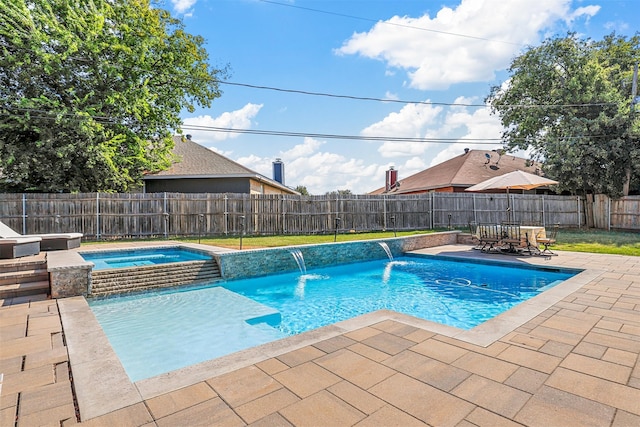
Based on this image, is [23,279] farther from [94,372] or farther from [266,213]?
[266,213]

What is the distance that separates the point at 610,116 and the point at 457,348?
18486 mm

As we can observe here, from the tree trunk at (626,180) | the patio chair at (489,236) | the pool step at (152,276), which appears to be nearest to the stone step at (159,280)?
the pool step at (152,276)

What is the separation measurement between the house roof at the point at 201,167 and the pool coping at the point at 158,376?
12095mm

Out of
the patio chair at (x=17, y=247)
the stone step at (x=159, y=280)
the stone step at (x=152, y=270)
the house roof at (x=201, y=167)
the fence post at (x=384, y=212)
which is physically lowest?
the stone step at (x=159, y=280)

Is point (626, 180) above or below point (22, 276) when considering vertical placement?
above

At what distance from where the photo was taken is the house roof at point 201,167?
16062 mm

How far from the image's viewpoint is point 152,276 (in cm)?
661

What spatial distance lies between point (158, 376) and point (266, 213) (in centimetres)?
1197

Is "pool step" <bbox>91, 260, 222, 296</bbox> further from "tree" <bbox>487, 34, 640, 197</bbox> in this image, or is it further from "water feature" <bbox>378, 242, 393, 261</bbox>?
"tree" <bbox>487, 34, 640, 197</bbox>

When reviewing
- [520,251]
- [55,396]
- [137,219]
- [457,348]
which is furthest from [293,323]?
[137,219]

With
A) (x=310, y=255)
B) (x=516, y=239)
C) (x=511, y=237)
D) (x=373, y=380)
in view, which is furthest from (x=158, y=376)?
(x=511, y=237)

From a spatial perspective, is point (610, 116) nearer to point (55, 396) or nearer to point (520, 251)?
point (520, 251)

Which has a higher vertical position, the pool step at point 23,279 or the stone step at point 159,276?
the pool step at point 23,279

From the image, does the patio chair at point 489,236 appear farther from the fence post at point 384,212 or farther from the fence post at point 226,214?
Result: the fence post at point 226,214
